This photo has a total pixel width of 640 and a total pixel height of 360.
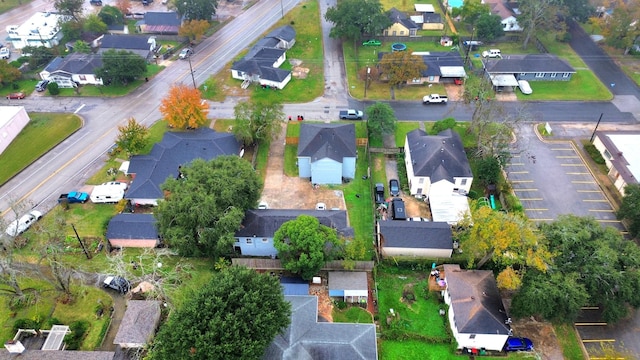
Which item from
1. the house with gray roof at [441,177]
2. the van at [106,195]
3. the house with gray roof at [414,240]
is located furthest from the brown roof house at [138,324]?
the house with gray roof at [441,177]

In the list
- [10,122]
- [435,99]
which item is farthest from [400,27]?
[10,122]

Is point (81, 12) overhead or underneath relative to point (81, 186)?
overhead

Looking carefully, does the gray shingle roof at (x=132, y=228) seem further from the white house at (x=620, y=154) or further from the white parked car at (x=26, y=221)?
the white house at (x=620, y=154)

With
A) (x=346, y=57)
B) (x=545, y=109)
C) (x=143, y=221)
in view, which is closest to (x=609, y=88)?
(x=545, y=109)

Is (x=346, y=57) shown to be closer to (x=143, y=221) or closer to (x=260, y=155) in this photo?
(x=260, y=155)

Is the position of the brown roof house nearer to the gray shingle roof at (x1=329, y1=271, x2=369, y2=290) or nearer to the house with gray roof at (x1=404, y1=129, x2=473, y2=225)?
the gray shingle roof at (x1=329, y1=271, x2=369, y2=290)
